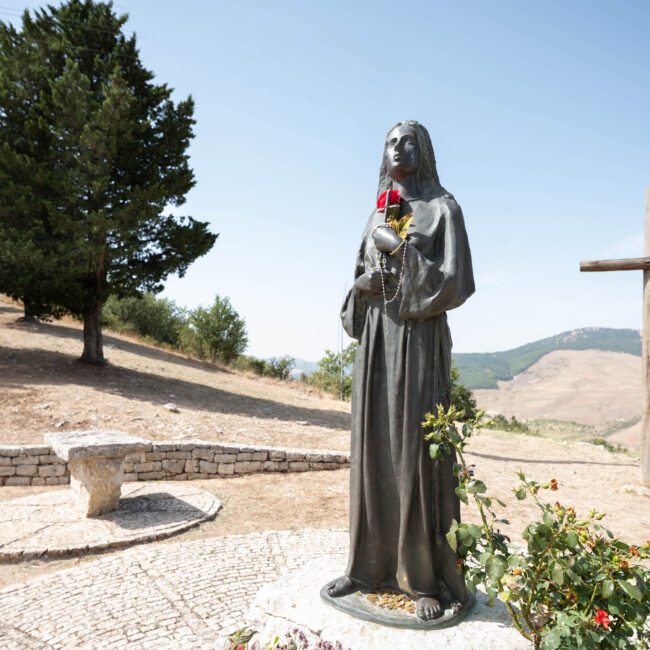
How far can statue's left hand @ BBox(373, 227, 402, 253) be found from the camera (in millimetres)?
2740

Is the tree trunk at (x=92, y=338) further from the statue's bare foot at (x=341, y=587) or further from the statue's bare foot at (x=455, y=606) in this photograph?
the statue's bare foot at (x=455, y=606)

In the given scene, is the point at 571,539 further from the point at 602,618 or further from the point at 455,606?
the point at 455,606

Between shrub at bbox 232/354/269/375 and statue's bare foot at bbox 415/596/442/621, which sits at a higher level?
shrub at bbox 232/354/269/375

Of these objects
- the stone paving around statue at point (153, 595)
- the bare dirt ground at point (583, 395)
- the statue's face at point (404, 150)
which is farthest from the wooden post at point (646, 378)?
the bare dirt ground at point (583, 395)

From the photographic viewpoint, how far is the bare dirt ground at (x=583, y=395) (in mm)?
60656

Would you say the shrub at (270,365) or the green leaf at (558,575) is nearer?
the green leaf at (558,575)

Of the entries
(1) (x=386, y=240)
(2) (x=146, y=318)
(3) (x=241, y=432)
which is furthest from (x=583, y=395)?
(1) (x=386, y=240)

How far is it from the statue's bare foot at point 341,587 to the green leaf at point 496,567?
98cm

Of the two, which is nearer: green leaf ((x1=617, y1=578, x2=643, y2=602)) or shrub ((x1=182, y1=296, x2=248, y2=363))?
green leaf ((x1=617, y1=578, x2=643, y2=602))

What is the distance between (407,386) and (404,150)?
4.69 ft

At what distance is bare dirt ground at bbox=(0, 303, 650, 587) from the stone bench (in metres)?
1.19

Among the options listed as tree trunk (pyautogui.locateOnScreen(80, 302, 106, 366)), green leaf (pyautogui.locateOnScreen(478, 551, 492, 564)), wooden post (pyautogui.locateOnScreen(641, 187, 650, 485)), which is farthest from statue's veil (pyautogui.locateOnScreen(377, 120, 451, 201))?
tree trunk (pyautogui.locateOnScreen(80, 302, 106, 366))

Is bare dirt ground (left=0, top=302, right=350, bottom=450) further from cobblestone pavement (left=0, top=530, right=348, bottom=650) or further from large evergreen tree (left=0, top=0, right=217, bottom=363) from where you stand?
cobblestone pavement (left=0, top=530, right=348, bottom=650)

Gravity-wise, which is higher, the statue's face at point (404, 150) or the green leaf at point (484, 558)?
the statue's face at point (404, 150)
